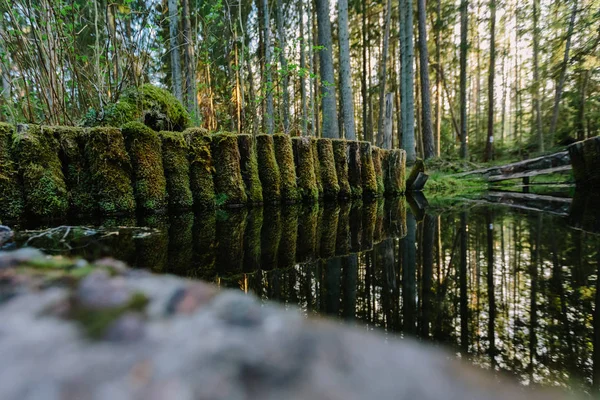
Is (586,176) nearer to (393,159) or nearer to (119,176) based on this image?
(393,159)

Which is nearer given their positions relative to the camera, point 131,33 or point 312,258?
point 312,258

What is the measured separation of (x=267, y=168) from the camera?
448 centimetres

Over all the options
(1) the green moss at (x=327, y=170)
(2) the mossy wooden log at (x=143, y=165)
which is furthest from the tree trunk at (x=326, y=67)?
(2) the mossy wooden log at (x=143, y=165)

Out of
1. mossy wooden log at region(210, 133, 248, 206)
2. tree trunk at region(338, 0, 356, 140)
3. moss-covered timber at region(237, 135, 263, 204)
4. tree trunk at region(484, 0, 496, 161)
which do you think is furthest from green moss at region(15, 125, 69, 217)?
tree trunk at region(484, 0, 496, 161)

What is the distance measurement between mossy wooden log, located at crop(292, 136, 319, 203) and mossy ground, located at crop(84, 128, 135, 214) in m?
2.40

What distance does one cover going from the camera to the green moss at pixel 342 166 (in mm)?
5410

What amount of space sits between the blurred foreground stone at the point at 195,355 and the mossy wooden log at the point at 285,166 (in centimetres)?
412

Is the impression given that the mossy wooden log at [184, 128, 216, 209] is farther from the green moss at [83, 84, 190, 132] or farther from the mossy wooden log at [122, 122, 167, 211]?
the green moss at [83, 84, 190, 132]

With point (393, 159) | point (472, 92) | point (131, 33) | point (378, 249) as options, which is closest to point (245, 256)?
point (378, 249)

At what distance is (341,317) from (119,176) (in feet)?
10.3

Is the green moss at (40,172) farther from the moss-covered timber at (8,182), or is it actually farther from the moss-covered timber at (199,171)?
the moss-covered timber at (199,171)

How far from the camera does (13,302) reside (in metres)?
0.56

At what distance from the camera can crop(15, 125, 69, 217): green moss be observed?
9.50 feet

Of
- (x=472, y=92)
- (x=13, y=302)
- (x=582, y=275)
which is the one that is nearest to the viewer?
(x=13, y=302)
